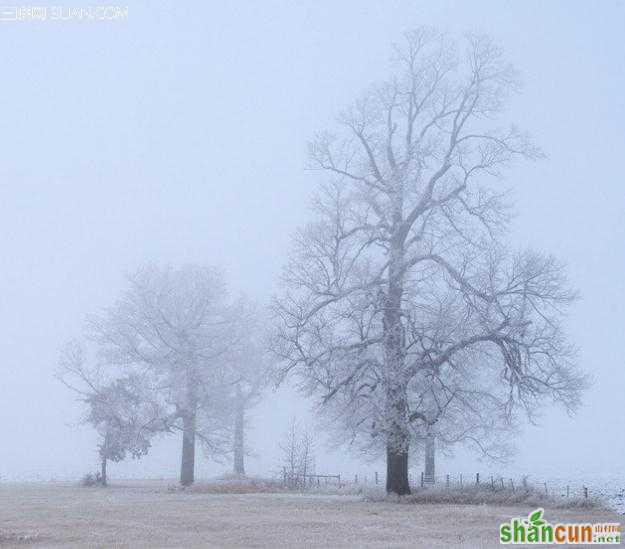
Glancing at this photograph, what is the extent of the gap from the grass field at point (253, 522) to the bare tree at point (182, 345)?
13833 mm

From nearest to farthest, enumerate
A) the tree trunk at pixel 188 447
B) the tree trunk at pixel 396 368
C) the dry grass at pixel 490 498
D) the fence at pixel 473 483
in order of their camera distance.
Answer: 1. the dry grass at pixel 490 498
2. the tree trunk at pixel 396 368
3. the fence at pixel 473 483
4. the tree trunk at pixel 188 447

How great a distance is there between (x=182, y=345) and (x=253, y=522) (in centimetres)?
2627

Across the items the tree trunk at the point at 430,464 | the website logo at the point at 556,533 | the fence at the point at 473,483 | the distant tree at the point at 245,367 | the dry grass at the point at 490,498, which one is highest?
the distant tree at the point at 245,367

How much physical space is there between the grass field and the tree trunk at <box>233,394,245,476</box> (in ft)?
61.8

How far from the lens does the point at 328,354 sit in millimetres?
36594

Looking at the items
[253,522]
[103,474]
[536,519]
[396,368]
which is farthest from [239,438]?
[536,519]

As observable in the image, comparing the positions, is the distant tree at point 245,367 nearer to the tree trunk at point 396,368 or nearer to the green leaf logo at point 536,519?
the tree trunk at point 396,368

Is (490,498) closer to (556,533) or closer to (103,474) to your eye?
(556,533)

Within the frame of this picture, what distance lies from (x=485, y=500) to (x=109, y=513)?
47.7 feet

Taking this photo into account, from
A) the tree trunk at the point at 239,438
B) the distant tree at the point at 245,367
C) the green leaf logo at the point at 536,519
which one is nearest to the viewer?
the green leaf logo at the point at 536,519

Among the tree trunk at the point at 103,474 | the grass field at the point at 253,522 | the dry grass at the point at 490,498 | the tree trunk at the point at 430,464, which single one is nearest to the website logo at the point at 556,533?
the grass field at the point at 253,522

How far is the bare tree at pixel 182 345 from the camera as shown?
170 ft

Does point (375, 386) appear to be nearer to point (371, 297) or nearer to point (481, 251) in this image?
point (371, 297)

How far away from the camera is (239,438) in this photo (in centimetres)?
5856
